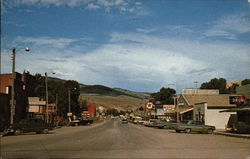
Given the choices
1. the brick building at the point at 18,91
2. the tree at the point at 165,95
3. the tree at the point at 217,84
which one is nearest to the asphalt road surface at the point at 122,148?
the brick building at the point at 18,91

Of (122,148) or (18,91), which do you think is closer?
(122,148)

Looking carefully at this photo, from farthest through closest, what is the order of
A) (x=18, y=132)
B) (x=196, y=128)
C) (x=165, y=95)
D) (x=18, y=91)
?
(x=165, y=95) < (x=18, y=91) < (x=196, y=128) < (x=18, y=132)

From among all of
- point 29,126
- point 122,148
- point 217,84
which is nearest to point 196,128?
point 29,126

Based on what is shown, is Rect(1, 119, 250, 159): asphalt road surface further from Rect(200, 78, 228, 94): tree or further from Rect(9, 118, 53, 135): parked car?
Rect(200, 78, 228, 94): tree

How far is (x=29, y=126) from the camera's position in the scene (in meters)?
32.5

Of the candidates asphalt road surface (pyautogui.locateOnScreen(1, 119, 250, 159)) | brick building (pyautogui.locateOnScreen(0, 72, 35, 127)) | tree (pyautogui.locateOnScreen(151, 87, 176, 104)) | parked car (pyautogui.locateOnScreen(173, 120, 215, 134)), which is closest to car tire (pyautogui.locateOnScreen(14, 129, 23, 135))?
asphalt road surface (pyautogui.locateOnScreen(1, 119, 250, 159))

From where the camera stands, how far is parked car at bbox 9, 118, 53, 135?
31.0 m

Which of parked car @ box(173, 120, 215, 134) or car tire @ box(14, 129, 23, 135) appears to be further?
parked car @ box(173, 120, 215, 134)

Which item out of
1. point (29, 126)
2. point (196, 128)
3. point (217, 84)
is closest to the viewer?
point (29, 126)

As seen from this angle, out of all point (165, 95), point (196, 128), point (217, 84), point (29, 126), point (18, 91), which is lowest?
point (196, 128)

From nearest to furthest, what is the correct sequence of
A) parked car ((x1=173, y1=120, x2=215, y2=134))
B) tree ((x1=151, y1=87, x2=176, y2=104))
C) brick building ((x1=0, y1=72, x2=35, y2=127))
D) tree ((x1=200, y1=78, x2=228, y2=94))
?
1. parked car ((x1=173, y1=120, x2=215, y2=134))
2. brick building ((x1=0, y1=72, x2=35, y2=127))
3. tree ((x1=200, y1=78, x2=228, y2=94))
4. tree ((x1=151, y1=87, x2=176, y2=104))

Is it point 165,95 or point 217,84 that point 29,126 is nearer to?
point 217,84

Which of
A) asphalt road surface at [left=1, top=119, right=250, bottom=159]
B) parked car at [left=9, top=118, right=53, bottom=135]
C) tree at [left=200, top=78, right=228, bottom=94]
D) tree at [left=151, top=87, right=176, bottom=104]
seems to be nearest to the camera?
asphalt road surface at [left=1, top=119, right=250, bottom=159]

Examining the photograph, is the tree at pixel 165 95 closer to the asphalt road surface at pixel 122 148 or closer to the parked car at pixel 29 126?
the parked car at pixel 29 126
